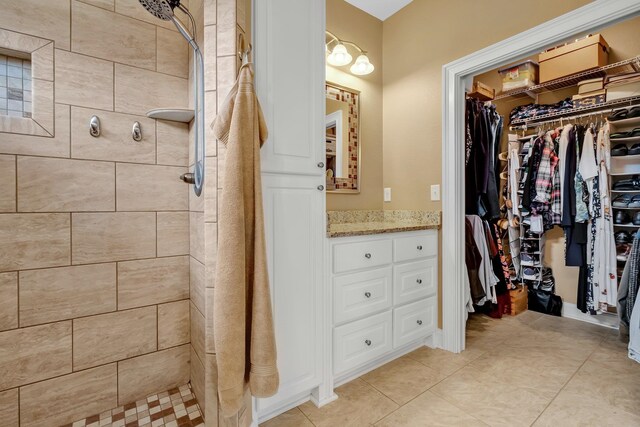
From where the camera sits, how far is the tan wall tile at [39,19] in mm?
1291

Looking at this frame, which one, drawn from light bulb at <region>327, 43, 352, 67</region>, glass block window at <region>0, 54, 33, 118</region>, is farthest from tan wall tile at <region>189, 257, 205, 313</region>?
light bulb at <region>327, 43, 352, 67</region>

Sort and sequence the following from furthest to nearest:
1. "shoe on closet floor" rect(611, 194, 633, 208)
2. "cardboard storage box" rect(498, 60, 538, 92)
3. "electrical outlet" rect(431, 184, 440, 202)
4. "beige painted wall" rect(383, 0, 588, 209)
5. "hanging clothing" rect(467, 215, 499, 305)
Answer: "cardboard storage box" rect(498, 60, 538, 92) → "hanging clothing" rect(467, 215, 499, 305) → "shoe on closet floor" rect(611, 194, 633, 208) → "electrical outlet" rect(431, 184, 440, 202) → "beige painted wall" rect(383, 0, 588, 209)

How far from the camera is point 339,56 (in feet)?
7.06

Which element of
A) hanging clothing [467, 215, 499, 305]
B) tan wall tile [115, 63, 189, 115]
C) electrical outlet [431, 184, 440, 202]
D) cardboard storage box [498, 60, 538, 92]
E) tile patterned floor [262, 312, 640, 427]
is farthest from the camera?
cardboard storage box [498, 60, 538, 92]

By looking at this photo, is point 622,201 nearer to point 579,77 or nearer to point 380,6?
point 579,77

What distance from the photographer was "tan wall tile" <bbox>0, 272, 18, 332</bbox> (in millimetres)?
1289

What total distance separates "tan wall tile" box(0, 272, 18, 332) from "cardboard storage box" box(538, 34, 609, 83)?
4.08 m

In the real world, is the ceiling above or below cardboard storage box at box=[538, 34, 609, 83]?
above

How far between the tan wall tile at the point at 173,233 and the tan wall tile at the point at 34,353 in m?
0.55

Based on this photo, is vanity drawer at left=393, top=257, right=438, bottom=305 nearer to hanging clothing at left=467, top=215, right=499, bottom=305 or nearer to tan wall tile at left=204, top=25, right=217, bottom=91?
hanging clothing at left=467, top=215, right=499, bottom=305

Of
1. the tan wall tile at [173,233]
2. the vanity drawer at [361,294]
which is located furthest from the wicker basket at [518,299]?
the tan wall tile at [173,233]

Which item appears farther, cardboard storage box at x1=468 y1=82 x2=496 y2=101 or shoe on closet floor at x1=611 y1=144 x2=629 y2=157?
cardboard storage box at x1=468 y1=82 x2=496 y2=101

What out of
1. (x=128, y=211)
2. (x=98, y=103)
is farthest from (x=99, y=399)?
(x=98, y=103)

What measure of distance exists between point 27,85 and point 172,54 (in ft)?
2.27
